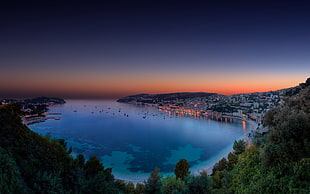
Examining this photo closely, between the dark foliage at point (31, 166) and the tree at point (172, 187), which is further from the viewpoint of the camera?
the tree at point (172, 187)

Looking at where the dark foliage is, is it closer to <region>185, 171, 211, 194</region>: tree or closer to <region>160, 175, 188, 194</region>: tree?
<region>160, 175, 188, 194</region>: tree

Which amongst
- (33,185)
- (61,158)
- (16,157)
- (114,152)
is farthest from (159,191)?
(114,152)

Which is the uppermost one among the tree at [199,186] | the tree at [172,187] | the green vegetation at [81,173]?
the green vegetation at [81,173]

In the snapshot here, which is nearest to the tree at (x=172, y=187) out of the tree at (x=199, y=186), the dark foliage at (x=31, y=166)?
the tree at (x=199, y=186)

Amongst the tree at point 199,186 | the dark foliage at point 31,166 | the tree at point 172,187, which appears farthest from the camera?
the tree at point 172,187

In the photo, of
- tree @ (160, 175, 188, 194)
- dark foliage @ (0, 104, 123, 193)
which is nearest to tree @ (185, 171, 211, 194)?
tree @ (160, 175, 188, 194)

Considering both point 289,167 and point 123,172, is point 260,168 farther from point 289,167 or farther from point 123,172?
point 123,172

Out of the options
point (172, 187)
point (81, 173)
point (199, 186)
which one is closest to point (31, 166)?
point (81, 173)

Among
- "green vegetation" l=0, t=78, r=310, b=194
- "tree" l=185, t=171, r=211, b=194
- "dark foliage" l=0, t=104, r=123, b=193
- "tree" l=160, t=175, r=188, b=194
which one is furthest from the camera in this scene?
"tree" l=160, t=175, r=188, b=194

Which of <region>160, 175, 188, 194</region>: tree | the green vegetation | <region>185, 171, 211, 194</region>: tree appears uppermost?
the green vegetation

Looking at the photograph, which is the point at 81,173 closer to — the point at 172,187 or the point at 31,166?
the point at 31,166

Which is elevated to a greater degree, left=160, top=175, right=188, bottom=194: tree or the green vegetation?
the green vegetation

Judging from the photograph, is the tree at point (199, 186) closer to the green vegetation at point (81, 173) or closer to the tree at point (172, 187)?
the green vegetation at point (81, 173)
